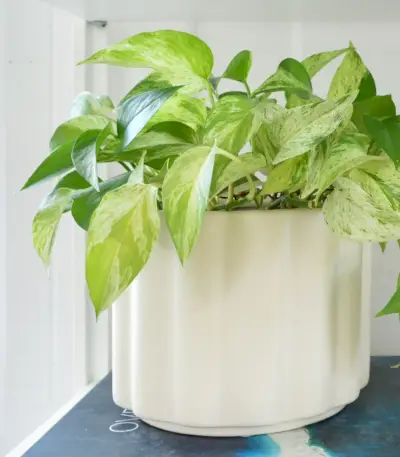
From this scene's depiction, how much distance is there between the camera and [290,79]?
1.47ft

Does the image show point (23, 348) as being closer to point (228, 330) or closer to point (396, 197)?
point (228, 330)

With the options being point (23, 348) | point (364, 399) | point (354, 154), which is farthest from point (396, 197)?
point (23, 348)

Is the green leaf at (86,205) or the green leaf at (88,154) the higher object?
the green leaf at (88,154)

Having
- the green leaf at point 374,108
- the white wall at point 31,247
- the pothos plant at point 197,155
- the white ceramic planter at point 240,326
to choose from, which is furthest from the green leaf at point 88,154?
the white wall at point 31,247

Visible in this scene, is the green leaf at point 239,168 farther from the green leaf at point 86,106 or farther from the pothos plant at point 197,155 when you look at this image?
the green leaf at point 86,106

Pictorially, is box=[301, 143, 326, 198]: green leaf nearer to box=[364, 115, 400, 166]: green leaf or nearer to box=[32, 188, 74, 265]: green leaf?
box=[364, 115, 400, 166]: green leaf

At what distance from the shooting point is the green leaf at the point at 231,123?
41 cm

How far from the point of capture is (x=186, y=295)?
0.48 meters

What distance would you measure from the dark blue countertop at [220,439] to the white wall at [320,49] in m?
0.25

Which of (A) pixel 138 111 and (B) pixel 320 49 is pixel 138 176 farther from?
(B) pixel 320 49

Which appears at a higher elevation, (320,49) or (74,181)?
(320,49)

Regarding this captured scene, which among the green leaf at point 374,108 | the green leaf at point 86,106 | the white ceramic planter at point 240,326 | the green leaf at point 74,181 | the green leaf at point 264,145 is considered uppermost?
the green leaf at point 86,106

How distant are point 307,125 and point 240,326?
171 millimetres

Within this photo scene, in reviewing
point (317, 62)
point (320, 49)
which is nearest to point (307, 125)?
point (317, 62)
